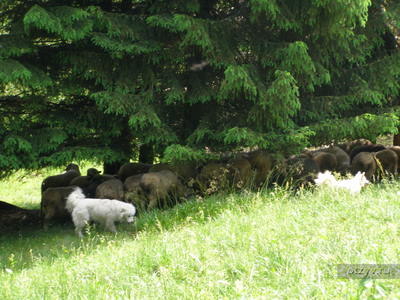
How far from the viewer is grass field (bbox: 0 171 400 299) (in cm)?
351

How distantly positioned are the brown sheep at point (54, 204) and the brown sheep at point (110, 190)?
0.58 metres

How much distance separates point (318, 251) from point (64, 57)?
20.3 feet

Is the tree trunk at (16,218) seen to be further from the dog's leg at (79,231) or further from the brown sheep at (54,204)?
the dog's leg at (79,231)

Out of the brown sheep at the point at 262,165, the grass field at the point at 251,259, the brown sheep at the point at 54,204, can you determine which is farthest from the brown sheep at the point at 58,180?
the brown sheep at the point at 262,165

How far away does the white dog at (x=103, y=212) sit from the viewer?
7.62 meters

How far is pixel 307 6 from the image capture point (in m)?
8.23

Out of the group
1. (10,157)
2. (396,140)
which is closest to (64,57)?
(10,157)

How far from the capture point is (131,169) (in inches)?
390

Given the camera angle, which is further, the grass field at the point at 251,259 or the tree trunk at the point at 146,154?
the tree trunk at the point at 146,154

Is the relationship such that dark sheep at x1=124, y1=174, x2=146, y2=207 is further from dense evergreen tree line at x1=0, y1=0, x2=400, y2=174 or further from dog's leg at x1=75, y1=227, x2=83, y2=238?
dog's leg at x1=75, y1=227, x2=83, y2=238

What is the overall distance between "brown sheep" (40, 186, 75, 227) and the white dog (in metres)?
0.96

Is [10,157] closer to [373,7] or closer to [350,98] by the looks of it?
[350,98]

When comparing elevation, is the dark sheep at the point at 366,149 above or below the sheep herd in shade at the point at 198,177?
above

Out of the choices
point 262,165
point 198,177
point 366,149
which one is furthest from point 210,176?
point 366,149
